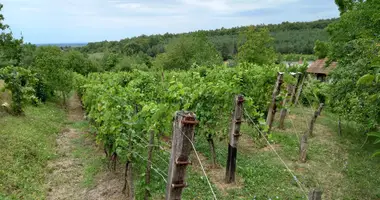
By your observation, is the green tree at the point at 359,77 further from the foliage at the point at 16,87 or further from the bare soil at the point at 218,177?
the foliage at the point at 16,87

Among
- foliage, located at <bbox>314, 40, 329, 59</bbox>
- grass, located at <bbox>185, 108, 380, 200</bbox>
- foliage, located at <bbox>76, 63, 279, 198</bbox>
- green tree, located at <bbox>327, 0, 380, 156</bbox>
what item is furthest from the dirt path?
foliage, located at <bbox>314, 40, 329, 59</bbox>

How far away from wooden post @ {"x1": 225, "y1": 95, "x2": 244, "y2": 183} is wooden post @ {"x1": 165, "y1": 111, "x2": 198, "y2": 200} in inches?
114

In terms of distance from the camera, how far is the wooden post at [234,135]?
202 inches

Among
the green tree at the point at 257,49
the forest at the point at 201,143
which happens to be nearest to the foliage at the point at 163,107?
the forest at the point at 201,143

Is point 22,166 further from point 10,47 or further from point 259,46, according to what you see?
point 259,46

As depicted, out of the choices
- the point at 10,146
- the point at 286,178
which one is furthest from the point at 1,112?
the point at 286,178

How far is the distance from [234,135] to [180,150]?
3119mm

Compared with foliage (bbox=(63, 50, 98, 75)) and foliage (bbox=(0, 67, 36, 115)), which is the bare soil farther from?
foliage (bbox=(63, 50, 98, 75))

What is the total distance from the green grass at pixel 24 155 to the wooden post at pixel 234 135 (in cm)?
395

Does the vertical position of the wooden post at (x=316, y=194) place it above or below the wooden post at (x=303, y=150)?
above

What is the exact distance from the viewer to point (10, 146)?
723 cm

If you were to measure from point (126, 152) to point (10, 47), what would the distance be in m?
13.8

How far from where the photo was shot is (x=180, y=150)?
7.73ft

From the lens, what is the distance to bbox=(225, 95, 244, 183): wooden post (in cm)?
512
